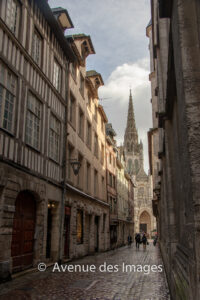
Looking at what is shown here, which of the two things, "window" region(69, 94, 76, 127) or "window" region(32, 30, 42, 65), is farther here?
"window" region(69, 94, 76, 127)

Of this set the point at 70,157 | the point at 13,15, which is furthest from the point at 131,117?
the point at 13,15

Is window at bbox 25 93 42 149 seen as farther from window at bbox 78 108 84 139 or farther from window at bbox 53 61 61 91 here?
window at bbox 78 108 84 139

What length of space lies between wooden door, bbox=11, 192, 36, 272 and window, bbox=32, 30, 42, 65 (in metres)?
5.25

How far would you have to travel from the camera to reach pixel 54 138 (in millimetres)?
12805

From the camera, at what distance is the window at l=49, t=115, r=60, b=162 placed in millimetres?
12398

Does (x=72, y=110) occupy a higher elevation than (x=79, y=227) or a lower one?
higher

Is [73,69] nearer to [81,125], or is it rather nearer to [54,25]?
[81,125]

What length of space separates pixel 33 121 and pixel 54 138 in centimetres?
227

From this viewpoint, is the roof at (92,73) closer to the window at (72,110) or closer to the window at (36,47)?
the window at (72,110)

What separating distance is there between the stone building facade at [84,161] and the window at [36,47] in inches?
156

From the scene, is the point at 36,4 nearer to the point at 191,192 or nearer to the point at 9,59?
the point at 9,59

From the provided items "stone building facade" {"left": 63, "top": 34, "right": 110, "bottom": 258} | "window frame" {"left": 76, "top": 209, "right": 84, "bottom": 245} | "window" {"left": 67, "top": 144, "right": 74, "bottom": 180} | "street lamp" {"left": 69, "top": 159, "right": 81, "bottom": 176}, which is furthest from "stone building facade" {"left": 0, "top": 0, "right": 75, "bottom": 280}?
"window frame" {"left": 76, "top": 209, "right": 84, "bottom": 245}

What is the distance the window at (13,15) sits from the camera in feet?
30.6

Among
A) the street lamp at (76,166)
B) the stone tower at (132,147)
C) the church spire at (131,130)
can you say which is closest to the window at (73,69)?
the street lamp at (76,166)
